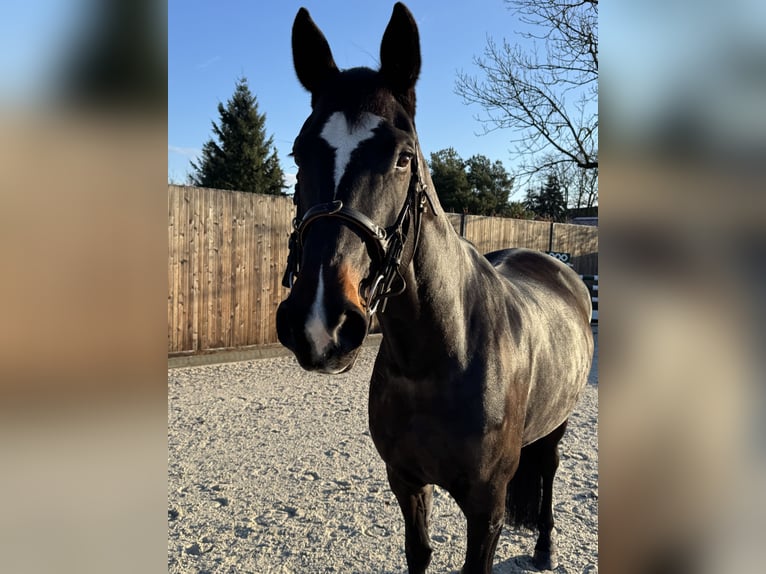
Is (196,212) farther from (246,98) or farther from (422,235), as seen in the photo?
(246,98)

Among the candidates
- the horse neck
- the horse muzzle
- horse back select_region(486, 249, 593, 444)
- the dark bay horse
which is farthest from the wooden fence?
the horse muzzle

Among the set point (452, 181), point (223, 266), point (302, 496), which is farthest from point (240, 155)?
point (302, 496)

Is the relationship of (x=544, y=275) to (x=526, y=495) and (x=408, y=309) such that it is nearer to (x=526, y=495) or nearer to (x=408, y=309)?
(x=526, y=495)

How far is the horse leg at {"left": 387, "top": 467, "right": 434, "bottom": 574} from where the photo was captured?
2328 millimetres

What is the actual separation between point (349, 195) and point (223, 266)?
6397 mm

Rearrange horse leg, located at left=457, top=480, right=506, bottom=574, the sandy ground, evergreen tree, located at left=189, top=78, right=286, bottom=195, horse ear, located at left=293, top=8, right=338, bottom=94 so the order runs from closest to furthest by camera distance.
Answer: horse ear, located at left=293, top=8, right=338, bottom=94 < horse leg, located at left=457, top=480, right=506, bottom=574 < the sandy ground < evergreen tree, located at left=189, top=78, right=286, bottom=195

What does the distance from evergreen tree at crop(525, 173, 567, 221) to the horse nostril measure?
2237 cm

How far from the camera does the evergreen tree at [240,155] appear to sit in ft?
71.3

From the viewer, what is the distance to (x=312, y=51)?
1.74 meters

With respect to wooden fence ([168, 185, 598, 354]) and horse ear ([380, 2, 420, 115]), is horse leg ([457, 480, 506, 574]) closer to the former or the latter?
horse ear ([380, 2, 420, 115])

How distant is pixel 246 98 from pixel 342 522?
22.7 m
